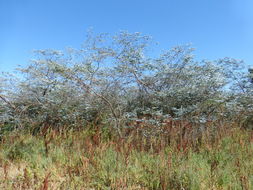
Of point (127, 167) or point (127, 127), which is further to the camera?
point (127, 127)

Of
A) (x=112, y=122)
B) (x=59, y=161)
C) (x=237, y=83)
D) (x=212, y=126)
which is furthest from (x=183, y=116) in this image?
(x=237, y=83)

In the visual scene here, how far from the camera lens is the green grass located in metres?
2.75

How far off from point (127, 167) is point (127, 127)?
2394 mm

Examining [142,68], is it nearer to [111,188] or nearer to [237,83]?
[237,83]

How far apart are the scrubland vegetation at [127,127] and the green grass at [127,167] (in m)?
0.02

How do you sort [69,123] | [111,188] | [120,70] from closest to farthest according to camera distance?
[111,188]
[69,123]
[120,70]

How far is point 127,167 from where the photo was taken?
10.2 ft

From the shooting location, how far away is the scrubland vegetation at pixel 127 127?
116 inches

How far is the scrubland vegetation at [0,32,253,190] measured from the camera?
2941mm

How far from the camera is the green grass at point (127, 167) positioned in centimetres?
275

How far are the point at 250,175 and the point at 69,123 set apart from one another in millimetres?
4957

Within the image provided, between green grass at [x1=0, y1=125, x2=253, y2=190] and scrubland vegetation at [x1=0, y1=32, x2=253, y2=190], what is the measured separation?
2cm

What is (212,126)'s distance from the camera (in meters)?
4.88

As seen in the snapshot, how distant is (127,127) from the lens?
5.50 meters
